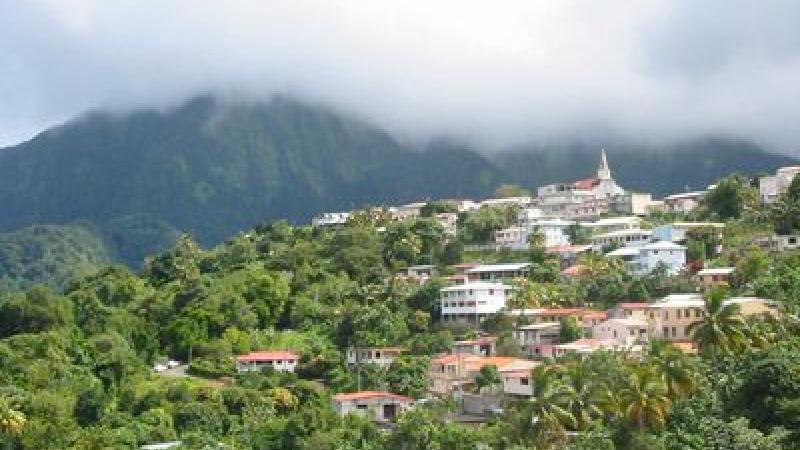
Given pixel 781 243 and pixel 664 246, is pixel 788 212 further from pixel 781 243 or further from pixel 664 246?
pixel 664 246

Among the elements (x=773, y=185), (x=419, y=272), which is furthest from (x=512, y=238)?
(x=773, y=185)

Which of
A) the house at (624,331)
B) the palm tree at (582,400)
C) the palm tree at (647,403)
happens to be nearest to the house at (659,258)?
the house at (624,331)

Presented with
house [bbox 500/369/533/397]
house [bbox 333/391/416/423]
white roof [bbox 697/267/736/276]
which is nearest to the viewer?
house [bbox 500/369/533/397]

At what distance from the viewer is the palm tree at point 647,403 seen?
42562mm

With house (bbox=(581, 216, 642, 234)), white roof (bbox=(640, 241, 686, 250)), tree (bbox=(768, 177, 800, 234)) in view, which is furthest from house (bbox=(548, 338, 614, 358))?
house (bbox=(581, 216, 642, 234))

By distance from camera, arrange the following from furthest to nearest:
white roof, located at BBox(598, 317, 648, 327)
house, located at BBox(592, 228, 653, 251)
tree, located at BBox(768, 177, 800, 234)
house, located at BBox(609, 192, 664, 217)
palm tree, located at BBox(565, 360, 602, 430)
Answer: house, located at BBox(609, 192, 664, 217) → house, located at BBox(592, 228, 653, 251) → tree, located at BBox(768, 177, 800, 234) → white roof, located at BBox(598, 317, 648, 327) → palm tree, located at BBox(565, 360, 602, 430)

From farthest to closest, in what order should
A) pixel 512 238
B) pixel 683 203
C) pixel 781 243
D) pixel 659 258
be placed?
pixel 683 203
pixel 512 238
pixel 659 258
pixel 781 243

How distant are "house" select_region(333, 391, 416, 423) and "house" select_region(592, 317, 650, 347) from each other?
36.0 ft

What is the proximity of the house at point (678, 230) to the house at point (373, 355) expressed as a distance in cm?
2366

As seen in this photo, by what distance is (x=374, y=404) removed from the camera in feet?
196

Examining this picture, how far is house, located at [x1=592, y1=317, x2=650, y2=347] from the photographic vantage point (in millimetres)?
62344

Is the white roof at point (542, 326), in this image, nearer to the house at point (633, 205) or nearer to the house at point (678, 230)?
the house at point (678, 230)

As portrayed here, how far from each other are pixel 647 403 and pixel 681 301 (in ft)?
73.1

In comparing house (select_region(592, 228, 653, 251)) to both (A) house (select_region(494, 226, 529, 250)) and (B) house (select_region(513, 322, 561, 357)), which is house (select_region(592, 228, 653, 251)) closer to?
(A) house (select_region(494, 226, 529, 250))
